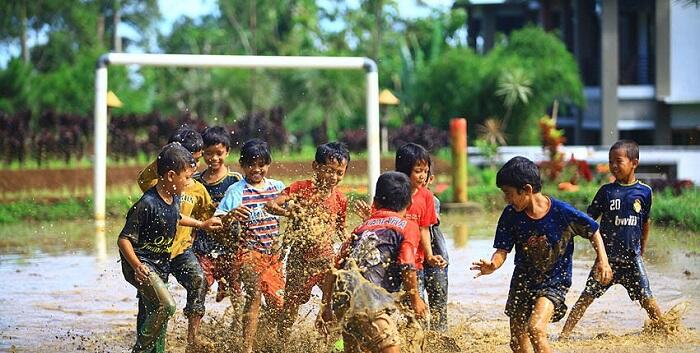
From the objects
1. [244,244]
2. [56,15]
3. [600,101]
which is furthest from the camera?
[56,15]

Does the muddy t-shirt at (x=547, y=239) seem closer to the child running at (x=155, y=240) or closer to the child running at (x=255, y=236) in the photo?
the child running at (x=255, y=236)

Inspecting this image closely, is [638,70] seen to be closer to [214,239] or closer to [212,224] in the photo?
[214,239]

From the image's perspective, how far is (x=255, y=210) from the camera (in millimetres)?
6930

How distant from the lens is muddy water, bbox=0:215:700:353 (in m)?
7.65

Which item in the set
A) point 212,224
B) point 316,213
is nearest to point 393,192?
point 316,213

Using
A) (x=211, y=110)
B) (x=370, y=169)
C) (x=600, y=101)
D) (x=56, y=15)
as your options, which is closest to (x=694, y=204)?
(x=370, y=169)

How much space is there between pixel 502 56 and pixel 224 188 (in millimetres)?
29545

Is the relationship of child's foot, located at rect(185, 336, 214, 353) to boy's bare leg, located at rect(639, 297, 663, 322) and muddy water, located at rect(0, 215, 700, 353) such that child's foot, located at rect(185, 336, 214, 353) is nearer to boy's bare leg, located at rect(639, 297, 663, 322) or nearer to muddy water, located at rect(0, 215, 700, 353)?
muddy water, located at rect(0, 215, 700, 353)

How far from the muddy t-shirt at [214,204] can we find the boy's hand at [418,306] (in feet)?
5.93

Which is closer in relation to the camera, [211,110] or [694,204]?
[694,204]

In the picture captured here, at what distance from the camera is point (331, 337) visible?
6.36 meters

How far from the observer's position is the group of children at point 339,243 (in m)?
5.61

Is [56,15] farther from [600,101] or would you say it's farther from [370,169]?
[370,169]

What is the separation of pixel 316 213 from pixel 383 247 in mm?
1239
